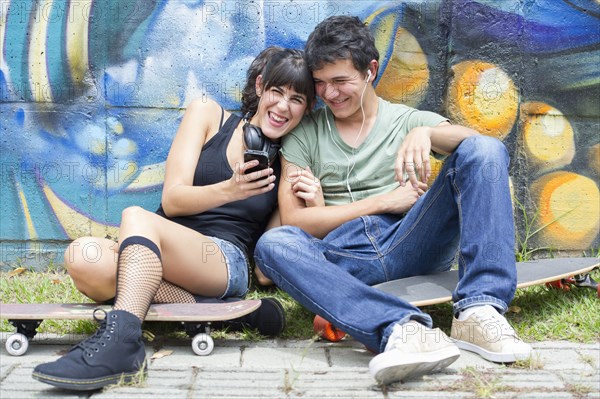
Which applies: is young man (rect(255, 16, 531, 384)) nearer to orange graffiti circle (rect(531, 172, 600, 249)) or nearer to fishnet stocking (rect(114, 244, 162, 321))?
fishnet stocking (rect(114, 244, 162, 321))

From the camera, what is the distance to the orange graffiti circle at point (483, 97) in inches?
164

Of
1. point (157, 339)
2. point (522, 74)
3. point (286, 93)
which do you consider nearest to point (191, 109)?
point (286, 93)

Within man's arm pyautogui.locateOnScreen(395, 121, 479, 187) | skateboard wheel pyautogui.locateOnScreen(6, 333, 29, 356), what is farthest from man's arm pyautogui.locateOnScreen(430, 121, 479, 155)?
skateboard wheel pyautogui.locateOnScreen(6, 333, 29, 356)

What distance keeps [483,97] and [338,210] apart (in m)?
1.24

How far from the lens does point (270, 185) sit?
3314 millimetres

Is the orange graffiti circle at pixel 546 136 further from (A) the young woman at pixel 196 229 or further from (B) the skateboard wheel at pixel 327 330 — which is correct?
(B) the skateboard wheel at pixel 327 330

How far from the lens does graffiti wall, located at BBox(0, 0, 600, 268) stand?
4.18 meters

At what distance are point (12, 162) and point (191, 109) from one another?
124 centimetres

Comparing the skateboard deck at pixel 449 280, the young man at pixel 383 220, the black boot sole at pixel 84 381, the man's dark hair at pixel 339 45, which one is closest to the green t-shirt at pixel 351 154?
the young man at pixel 383 220

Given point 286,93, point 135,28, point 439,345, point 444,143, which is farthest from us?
point 135,28

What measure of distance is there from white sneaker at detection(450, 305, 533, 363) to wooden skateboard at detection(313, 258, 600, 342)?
254 mm

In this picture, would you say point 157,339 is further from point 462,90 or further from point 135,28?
point 462,90

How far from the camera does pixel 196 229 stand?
141 inches

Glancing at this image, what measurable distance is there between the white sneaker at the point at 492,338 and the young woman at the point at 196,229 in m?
0.84
